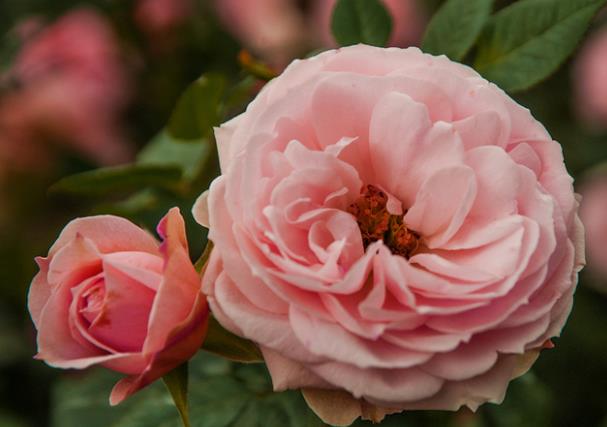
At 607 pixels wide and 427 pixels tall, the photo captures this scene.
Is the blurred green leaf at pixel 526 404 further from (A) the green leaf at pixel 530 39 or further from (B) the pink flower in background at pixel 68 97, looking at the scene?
(B) the pink flower in background at pixel 68 97

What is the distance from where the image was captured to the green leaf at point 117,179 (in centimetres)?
71

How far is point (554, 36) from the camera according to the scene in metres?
0.63

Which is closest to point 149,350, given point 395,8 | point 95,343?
point 95,343

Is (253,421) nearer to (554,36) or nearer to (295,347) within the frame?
(295,347)

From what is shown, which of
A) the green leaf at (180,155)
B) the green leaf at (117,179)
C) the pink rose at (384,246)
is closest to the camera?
the pink rose at (384,246)

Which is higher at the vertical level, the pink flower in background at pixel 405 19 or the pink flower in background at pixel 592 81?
the pink flower in background at pixel 405 19

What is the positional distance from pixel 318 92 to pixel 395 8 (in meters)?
0.80

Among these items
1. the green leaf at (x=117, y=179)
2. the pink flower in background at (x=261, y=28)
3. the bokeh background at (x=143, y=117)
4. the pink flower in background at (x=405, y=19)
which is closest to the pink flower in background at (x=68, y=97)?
the bokeh background at (x=143, y=117)

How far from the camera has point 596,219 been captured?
3.89ft

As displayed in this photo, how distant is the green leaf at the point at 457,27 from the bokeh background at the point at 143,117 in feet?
0.83

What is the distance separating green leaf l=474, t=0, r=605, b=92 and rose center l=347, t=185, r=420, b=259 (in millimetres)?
130

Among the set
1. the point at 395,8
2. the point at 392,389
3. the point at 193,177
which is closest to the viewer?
the point at 392,389

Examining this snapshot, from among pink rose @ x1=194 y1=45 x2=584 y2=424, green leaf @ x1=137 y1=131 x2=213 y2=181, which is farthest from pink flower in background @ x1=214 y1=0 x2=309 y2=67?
pink rose @ x1=194 y1=45 x2=584 y2=424

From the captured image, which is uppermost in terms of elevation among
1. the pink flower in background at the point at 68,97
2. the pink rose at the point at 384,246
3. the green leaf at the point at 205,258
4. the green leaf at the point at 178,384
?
the pink rose at the point at 384,246
